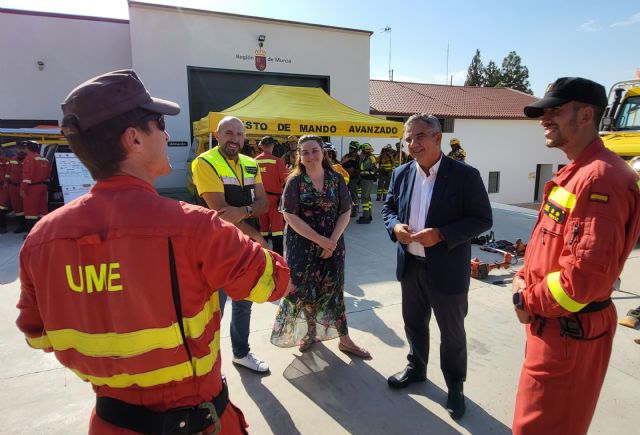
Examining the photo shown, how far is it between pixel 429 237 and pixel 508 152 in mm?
23509

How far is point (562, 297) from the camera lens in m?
1.55

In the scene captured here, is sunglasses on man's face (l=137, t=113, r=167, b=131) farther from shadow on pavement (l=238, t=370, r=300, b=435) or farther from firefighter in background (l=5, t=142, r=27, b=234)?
firefighter in background (l=5, t=142, r=27, b=234)

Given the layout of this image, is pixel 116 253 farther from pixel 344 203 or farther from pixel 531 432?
pixel 344 203

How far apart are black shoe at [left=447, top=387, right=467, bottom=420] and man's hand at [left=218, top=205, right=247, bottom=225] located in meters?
1.92

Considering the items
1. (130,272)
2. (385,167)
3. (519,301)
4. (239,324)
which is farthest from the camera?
(385,167)

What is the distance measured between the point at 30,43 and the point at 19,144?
21.4 feet

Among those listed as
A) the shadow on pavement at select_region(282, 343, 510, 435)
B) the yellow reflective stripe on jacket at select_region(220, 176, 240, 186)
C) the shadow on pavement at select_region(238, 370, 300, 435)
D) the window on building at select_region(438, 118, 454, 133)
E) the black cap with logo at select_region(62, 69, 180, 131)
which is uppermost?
the window on building at select_region(438, 118, 454, 133)

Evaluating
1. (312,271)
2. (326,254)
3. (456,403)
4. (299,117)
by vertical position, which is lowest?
(456,403)

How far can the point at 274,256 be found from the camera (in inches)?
53.1

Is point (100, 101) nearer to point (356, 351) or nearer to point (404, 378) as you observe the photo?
point (404, 378)

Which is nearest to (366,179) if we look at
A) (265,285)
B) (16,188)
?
(16,188)

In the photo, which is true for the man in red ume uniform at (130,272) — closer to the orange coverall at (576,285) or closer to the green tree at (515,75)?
the orange coverall at (576,285)

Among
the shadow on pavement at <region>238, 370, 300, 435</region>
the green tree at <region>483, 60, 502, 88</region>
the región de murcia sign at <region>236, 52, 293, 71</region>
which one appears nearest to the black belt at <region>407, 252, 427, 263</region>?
the shadow on pavement at <region>238, 370, 300, 435</region>

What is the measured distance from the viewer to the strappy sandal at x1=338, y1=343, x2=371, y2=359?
336 centimetres
